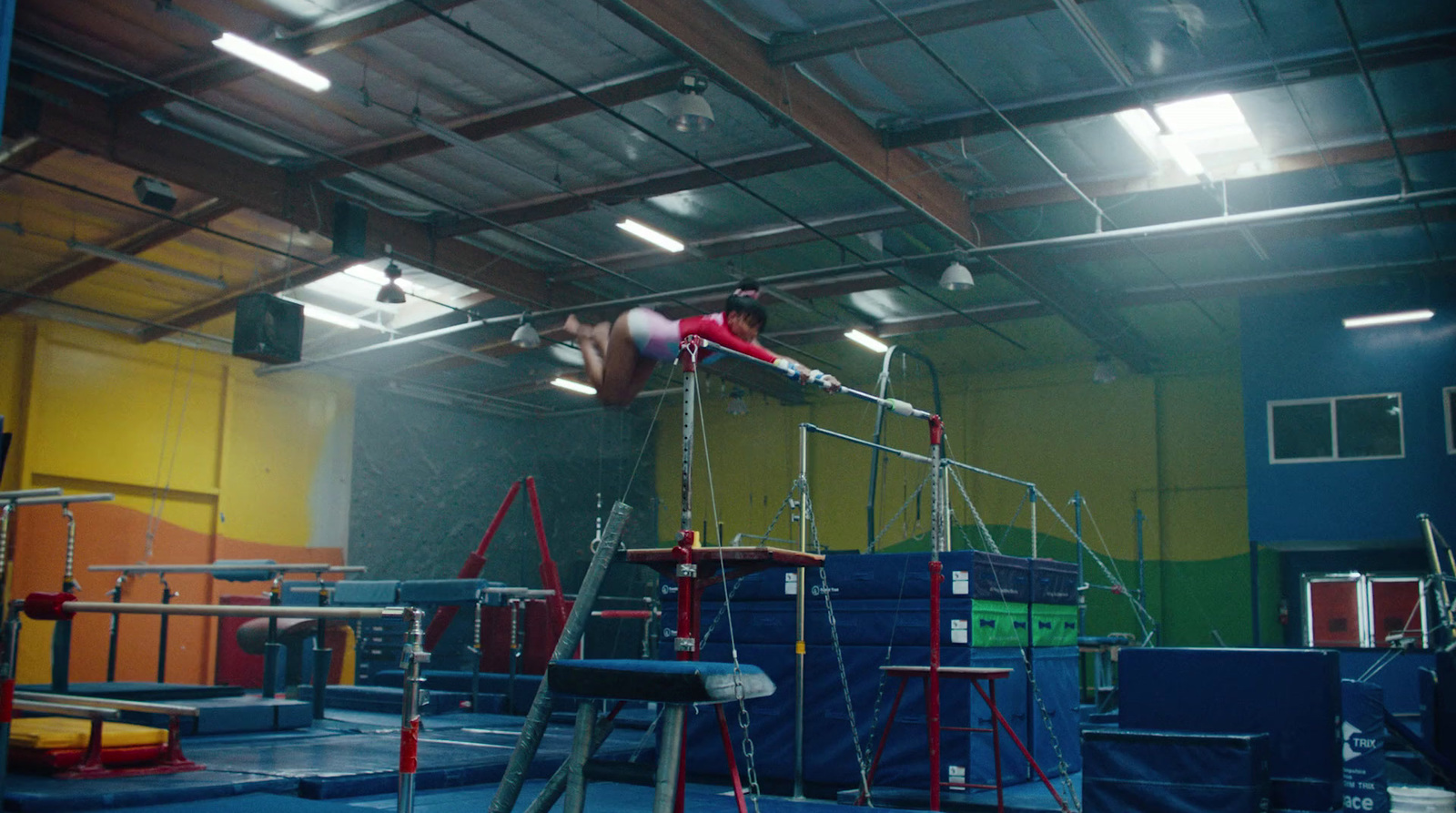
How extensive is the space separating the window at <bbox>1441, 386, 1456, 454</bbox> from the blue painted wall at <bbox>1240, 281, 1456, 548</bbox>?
47mm

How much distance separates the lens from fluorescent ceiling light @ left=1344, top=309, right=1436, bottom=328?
37.4ft

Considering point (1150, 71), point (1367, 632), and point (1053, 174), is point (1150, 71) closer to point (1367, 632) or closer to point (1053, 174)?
point (1053, 174)

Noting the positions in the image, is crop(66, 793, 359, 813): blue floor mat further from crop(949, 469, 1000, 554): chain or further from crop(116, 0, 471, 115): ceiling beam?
crop(116, 0, 471, 115): ceiling beam

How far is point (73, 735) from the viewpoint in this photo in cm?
510

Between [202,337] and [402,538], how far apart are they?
387 cm

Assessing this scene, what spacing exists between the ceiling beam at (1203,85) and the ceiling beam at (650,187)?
1.22m

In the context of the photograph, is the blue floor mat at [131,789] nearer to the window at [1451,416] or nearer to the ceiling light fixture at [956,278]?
the ceiling light fixture at [956,278]

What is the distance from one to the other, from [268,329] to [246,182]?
5.14ft

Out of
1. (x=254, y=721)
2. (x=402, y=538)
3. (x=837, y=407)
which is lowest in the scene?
(x=254, y=721)

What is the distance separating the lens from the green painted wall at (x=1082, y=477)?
1351 centimetres

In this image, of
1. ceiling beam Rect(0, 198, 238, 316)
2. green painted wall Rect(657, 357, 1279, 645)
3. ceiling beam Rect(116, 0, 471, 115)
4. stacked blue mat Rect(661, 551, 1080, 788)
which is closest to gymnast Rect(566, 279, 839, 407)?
stacked blue mat Rect(661, 551, 1080, 788)

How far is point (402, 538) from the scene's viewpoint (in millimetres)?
15789

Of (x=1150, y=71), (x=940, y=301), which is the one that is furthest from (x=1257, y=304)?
(x=1150, y=71)

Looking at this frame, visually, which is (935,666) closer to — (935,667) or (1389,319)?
(935,667)
